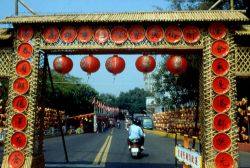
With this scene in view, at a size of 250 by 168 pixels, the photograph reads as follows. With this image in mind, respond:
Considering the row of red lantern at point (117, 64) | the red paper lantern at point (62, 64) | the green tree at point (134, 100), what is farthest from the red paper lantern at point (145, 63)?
the green tree at point (134, 100)

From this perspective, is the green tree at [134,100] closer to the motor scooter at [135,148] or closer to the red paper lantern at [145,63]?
the motor scooter at [135,148]

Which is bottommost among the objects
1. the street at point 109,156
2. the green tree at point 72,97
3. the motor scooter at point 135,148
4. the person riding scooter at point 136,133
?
the street at point 109,156

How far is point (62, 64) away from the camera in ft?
33.1

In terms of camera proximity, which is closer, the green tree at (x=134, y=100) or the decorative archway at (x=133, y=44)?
the decorative archway at (x=133, y=44)

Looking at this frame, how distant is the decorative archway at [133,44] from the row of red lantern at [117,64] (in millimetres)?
233

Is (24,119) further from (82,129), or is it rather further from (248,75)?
(82,129)

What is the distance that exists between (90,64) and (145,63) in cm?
158

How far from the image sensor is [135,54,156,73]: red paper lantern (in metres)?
9.83

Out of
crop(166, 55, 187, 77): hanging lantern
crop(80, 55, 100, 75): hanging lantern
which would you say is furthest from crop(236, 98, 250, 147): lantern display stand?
crop(80, 55, 100, 75): hanging lantern

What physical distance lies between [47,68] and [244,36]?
5.98 m

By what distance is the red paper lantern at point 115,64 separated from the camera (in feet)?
32.3

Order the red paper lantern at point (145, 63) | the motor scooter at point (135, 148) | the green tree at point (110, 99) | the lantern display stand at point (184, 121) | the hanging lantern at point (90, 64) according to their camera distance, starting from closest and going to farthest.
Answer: the red paper lantern at point (145, 63) → the hanging lantern at point (90, 64) → the motor scooter at point (135, 148) → the lantern display stand at point (184, 121) → the green tree at point (110, 99)

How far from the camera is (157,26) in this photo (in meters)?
9.82

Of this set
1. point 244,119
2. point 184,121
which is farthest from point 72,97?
point 244,119
